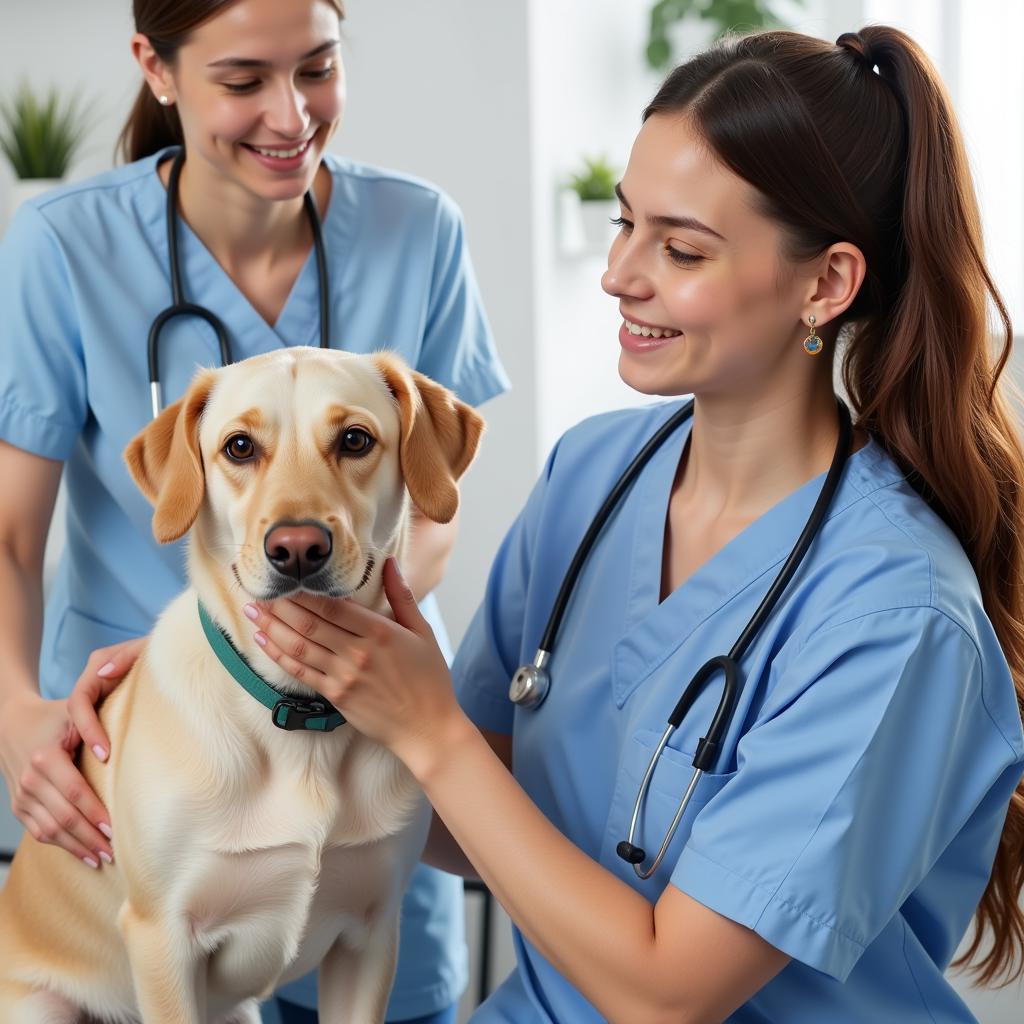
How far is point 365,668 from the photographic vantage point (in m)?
1.05

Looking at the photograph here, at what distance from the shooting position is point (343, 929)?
3.91ft

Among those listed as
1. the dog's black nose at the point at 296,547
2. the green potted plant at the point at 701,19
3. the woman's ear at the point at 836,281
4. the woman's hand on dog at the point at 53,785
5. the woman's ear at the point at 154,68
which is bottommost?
the woman's hand on dog at the point at 53,785

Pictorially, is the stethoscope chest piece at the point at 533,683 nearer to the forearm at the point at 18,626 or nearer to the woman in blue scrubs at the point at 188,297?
the woman in blue scrubs at the point at 188,297

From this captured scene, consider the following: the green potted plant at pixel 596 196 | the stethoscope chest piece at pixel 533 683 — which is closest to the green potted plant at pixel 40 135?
the green potted plant at pixel 596 196

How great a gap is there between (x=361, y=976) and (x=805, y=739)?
504mm

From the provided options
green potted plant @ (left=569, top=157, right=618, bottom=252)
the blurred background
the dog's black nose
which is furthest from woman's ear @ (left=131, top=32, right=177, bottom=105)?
green potted plant @ (left=569, top=157, right=618, bottom=252)

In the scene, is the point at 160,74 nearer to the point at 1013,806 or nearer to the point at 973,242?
the point at 973,242

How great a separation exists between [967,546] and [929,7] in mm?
1822

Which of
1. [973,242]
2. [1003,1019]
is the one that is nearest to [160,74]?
[973,242]

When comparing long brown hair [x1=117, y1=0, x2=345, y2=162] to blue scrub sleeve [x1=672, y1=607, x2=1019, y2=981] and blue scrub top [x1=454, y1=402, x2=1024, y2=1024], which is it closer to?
blue scrub top [x1=454, y1=402, x2=1024, y2=1024]

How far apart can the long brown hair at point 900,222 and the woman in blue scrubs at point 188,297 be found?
49cm

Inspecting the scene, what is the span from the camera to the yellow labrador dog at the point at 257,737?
3.55ft

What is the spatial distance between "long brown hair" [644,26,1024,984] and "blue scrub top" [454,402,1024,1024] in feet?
0.17

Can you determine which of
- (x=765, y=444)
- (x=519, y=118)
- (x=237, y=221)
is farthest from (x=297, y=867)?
(x=519, y=118)
